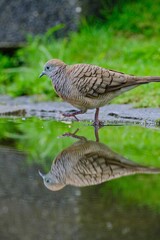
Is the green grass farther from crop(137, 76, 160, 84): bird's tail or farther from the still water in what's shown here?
the still water

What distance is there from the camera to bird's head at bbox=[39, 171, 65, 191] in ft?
15.8

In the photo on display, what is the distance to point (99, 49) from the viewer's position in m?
10.5

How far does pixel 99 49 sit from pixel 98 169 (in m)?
5.40

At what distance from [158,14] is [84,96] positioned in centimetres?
391

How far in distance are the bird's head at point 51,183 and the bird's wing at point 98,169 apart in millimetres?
105

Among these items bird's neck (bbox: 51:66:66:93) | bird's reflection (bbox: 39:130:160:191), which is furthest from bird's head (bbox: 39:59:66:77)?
bird's reflection (bbox: 39:130:160:191)

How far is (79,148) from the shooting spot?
6.08 meters

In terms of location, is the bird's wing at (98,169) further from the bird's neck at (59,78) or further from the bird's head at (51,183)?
the bird's neck at (59,78)

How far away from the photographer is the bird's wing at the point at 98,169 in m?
4.96

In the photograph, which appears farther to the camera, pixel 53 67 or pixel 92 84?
pixel 53 67

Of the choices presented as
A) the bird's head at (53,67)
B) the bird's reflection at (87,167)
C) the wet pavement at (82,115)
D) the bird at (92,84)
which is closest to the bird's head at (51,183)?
the bird's reflection at (87,167)

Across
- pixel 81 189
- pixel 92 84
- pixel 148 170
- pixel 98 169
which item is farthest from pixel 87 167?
pixel 92 84

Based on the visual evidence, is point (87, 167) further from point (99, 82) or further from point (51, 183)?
point (99, 82)

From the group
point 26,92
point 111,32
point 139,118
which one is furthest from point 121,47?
point 139,118
